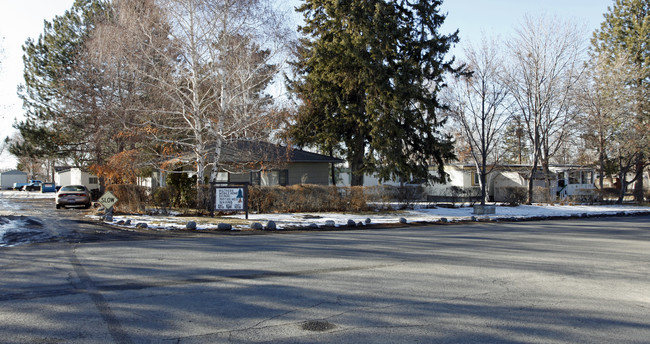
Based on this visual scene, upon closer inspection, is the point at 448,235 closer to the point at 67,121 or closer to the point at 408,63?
the point at 408,63

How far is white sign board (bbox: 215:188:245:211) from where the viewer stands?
1916 cm

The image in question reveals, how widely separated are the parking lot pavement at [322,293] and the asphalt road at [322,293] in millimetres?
22

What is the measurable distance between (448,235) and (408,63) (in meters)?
13.4

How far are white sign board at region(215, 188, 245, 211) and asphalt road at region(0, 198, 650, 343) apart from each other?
22.7 ft

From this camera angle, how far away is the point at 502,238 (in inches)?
557

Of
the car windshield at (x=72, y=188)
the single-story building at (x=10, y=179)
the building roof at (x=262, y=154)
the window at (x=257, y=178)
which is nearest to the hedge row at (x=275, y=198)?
the building roof at (x=262, y=154)

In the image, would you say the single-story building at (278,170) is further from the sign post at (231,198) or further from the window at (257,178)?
the sign post at (231,198)

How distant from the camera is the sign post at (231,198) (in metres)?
19.2

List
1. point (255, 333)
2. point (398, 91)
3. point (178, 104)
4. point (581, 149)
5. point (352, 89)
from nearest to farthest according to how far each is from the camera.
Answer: point (255, 333), point (178, 104), point (398, 91), point (352, 89), point (581, 149)

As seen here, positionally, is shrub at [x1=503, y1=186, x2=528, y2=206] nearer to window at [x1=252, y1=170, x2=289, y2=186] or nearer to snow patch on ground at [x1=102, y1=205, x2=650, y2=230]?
snow patch on ground at [x1=102, y1=205, x2=650, y2=230]


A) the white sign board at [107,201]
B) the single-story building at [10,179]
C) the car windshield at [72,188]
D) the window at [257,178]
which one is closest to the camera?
the white sign board at [107,201]

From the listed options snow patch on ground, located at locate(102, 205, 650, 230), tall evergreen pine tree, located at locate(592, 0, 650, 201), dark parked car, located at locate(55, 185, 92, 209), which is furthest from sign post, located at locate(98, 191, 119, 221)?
tall evergreen pine tree, located at locate(592, 0, 650, 201)

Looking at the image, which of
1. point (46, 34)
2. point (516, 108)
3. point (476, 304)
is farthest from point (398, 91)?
point (46, 34)

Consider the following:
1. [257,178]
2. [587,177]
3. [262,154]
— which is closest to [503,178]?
[587,177]
